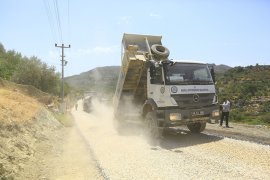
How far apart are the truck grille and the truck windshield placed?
1.65 feet

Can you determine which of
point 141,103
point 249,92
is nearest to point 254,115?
point 249,92

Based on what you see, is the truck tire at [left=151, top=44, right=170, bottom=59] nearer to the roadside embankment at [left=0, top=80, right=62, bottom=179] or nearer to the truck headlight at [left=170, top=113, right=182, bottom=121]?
the truck headlight at [left=170, top=113, right=182, bottom=121]

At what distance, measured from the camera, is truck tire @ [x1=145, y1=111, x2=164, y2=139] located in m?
12.2

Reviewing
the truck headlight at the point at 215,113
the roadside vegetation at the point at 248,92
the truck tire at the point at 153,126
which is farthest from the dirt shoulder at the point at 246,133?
the roadside vegetation at the point at 248,92

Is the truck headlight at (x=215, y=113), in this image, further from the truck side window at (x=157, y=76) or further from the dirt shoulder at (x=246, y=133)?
the truck side window at (x=157, y=76)

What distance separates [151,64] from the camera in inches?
495

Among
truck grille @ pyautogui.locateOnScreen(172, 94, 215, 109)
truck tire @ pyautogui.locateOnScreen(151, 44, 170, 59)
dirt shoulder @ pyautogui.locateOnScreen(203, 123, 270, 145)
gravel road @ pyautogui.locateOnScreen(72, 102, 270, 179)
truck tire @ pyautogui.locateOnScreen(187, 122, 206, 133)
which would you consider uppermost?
truck tire @ pyautogui.locateOnScreen(151, 44, 170, 59)

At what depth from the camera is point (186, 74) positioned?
40.0 feet

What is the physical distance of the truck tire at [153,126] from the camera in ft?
40.2

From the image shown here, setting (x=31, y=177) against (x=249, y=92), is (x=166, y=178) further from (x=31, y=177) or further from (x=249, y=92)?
(x=249, y=92)

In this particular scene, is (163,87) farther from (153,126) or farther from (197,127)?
(197,127)

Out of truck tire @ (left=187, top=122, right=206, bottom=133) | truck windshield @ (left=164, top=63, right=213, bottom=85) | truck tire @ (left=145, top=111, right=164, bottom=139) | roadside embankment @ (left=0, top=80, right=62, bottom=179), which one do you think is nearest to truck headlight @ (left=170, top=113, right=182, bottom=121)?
truck tire @ (left=145, top=111, right=164, bottom=139)

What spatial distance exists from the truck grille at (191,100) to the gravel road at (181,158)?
53.9 inches

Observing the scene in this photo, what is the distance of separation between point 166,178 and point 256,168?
7.54ft
